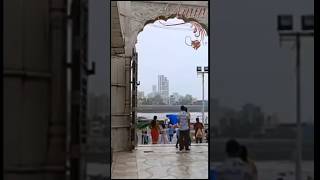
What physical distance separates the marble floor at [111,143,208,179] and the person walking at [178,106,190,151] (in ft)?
1.16

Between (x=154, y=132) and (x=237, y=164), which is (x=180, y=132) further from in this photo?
(x=237, y=164)

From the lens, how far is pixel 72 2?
2168 millimetres

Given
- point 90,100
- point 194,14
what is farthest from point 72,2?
point 194,14

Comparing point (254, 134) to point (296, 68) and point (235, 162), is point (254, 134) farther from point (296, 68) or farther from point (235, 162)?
point (296, 68)

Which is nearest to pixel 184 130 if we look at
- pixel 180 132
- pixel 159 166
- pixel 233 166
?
pixel 180 132

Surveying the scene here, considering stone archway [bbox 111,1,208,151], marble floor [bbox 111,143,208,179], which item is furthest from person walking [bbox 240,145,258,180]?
stone archway [bbox 111,1,208,151]

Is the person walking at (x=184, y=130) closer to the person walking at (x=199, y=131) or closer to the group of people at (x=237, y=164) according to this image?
the person walking at (x=199, y=131)

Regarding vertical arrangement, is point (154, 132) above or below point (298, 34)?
below

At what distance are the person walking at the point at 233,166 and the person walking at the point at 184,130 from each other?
6.13 meters

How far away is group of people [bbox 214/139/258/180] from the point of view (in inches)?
89.0

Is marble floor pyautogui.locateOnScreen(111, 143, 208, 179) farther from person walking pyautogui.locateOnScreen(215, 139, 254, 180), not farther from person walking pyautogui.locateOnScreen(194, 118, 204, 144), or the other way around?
person walking pyautogui.locateOnScreen(215, 139, 254, 180)

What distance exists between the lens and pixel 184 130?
8.55 metres

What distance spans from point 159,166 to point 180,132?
84.8 inches

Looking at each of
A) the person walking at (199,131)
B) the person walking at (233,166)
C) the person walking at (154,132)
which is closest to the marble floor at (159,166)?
the person walking at (199,131)
